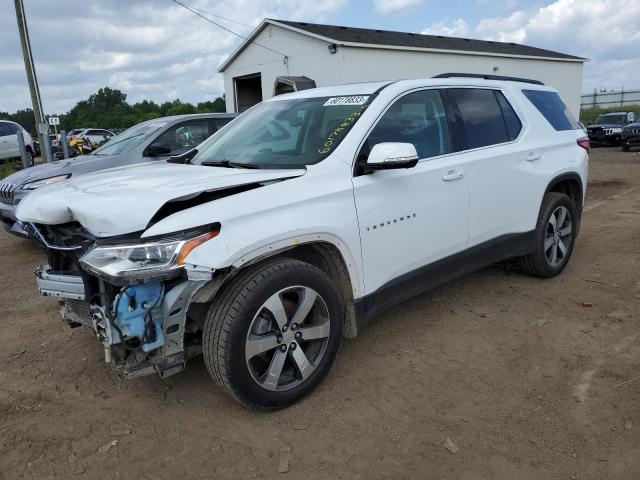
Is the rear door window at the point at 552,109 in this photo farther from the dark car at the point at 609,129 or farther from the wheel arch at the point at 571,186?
the dark car at the point at 609,129

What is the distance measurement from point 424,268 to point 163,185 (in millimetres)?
1811

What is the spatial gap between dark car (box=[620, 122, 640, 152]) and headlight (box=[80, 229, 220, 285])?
20.8 metres

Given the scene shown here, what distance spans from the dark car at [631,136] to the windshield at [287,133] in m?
19.2

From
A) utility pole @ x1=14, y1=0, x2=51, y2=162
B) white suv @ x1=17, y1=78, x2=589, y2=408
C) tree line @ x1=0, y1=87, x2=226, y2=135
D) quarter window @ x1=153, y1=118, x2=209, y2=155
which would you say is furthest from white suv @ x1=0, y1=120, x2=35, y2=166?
tree line @ x1=0, y1=87, x2=226, y2=135

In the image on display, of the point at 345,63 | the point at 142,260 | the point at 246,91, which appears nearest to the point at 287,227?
the point at 142,260

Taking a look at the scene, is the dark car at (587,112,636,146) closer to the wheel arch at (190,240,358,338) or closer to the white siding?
the white siding

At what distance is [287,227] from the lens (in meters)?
2.69

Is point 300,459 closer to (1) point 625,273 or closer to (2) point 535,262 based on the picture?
(2) point 535,262

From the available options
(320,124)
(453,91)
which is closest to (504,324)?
(453,91)

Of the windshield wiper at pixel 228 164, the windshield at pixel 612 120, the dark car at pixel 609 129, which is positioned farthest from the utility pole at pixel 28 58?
the windshield at pixel 612 120

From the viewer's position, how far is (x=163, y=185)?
2779 mm

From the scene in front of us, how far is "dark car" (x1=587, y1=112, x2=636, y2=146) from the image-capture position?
853 inches

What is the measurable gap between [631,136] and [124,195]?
2094 centimetres

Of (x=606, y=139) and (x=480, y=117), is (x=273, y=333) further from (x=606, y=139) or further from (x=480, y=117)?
(x=606, y=139)
